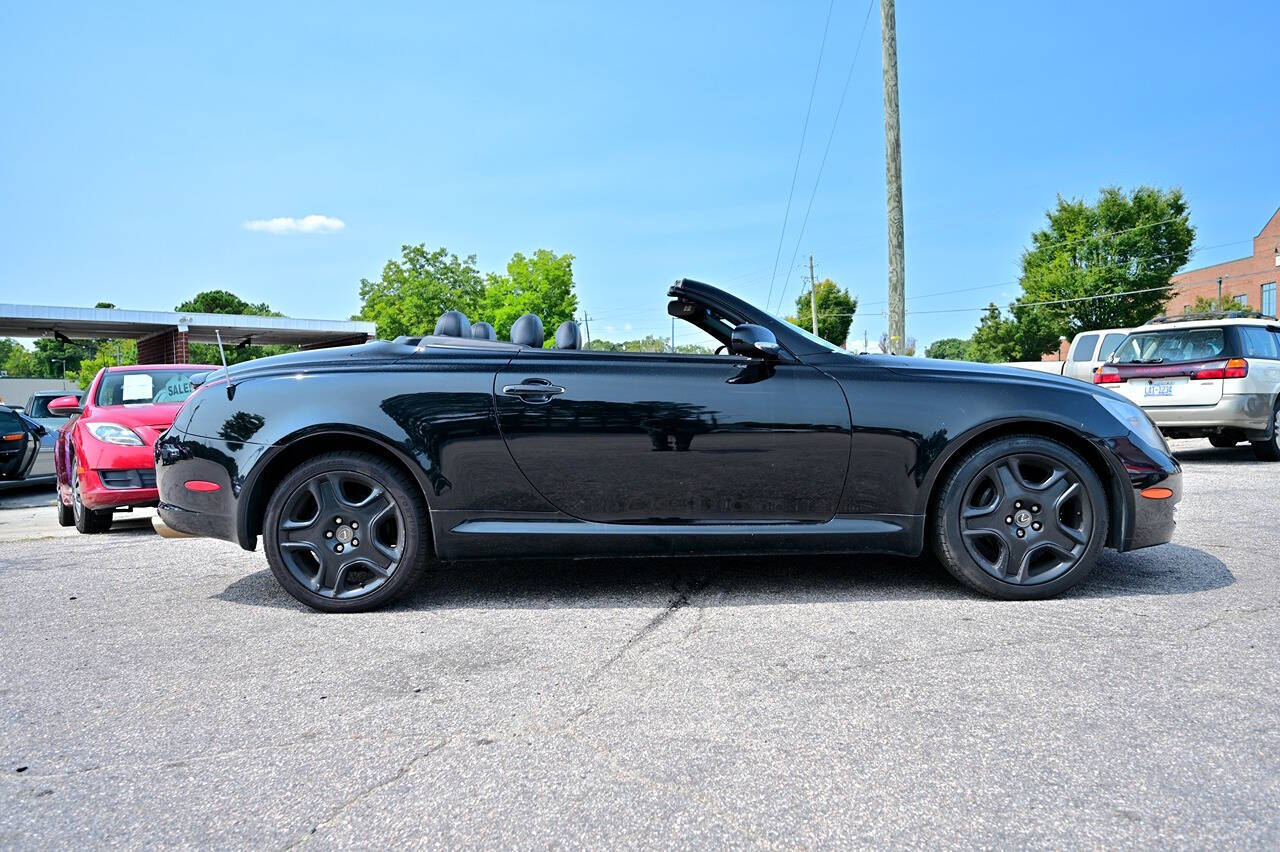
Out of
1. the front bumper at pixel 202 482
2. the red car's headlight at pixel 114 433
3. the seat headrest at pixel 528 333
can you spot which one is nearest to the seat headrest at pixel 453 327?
the seat headrest at pixel 528 333

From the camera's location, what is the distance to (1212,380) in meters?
9.42

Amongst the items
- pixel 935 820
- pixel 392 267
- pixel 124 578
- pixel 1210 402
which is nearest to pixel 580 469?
pixel 935 820

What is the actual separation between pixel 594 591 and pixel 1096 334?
11.7 meters

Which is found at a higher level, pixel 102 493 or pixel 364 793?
pixel 102 493

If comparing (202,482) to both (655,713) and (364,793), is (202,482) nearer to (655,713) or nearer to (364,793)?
(364,793)

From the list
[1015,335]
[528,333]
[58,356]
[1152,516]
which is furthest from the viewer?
[58,356]

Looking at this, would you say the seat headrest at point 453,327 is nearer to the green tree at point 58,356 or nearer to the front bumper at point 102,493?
the front bumper at point 102,493

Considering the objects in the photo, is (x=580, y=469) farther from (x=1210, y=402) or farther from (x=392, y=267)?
(x=392, y=267)

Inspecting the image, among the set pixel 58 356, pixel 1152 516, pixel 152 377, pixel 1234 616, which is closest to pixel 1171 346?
pixel 1152 516

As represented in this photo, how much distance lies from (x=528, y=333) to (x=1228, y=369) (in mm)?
8679

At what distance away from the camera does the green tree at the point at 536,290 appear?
57.1 meters

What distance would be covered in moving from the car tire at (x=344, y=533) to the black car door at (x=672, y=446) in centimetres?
54

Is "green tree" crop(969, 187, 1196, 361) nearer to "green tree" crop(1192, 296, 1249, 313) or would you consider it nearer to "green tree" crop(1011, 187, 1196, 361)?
"green tree" crop(1011, 187, 1196, 361)

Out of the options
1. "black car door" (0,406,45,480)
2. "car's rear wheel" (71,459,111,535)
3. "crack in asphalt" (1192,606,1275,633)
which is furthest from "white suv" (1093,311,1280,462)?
"black car door" (0,406,45,480)
